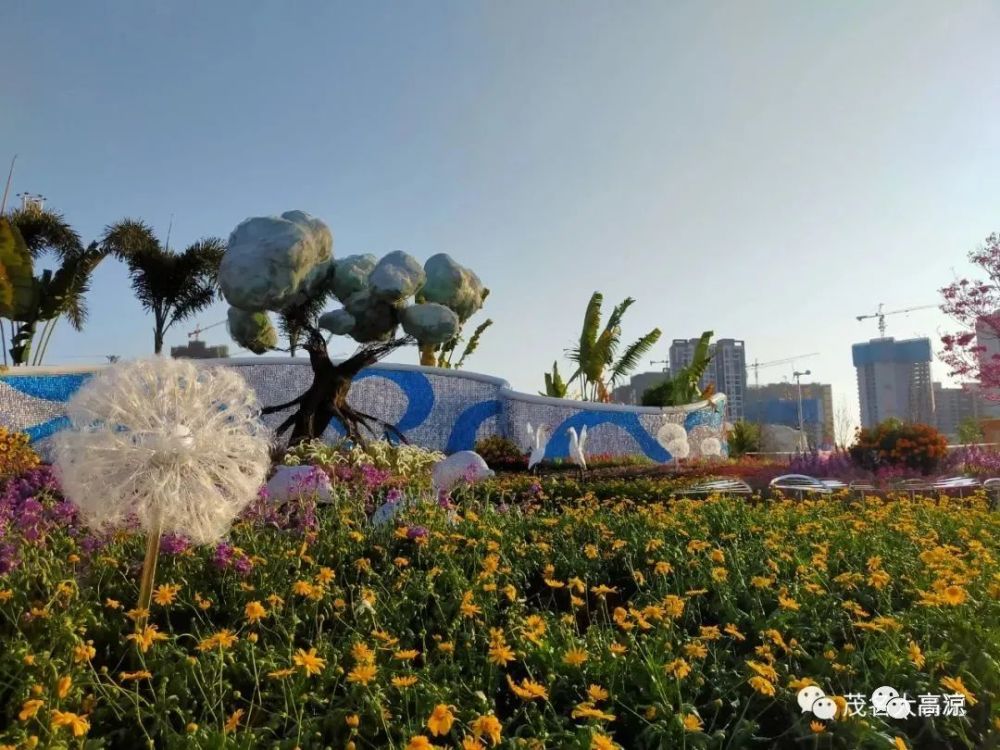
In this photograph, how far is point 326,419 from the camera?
13.0m

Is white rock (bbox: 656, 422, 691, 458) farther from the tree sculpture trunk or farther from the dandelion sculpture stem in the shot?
the dandelion sculpture stem

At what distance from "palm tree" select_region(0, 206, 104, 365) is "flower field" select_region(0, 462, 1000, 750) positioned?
42.4 ft

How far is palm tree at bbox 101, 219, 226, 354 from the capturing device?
776 inches

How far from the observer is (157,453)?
2.68 m

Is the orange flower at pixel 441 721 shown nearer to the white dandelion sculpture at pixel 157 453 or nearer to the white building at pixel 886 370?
the white dandelion sculpture at pixel 157 453

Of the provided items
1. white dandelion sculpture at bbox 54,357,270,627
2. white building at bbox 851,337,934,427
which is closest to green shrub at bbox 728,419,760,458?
white dandelion sculpture at bbox 54,357,270,627

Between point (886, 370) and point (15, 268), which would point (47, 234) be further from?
point (886, 370)

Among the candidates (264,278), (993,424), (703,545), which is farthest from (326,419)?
(993,424)

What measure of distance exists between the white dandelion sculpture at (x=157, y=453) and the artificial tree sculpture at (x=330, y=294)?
8.70 m

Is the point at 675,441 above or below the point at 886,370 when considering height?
below

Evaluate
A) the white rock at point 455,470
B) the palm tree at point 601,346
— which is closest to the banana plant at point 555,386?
the palm tree at point 601,346
